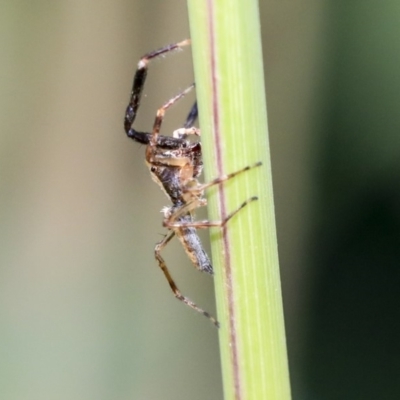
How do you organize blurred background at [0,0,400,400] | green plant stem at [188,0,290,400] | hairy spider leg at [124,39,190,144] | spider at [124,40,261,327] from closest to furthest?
green plant stem at [188,0,290,400] → hairy spider leg at [124,39,190,144] → spider at [124,40,261,327] → blurred background at [0,0,400,400]

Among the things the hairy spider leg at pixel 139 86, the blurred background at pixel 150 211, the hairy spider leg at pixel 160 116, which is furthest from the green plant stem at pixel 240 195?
the blurred background at pixel 150 211

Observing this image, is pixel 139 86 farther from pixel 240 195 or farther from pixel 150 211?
pixel 150 211

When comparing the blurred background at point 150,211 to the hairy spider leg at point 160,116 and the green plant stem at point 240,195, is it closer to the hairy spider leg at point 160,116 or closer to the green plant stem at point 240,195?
the hairy spider leg at point 160,116

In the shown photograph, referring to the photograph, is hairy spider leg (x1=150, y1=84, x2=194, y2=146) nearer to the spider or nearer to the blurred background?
the spider

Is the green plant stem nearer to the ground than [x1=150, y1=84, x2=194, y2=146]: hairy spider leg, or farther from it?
nearer to the ground

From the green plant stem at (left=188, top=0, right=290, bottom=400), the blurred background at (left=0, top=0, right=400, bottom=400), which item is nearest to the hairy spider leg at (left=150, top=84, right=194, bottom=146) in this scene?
the green plant stem at (left=188, top=0, right=290, bottom=400)
